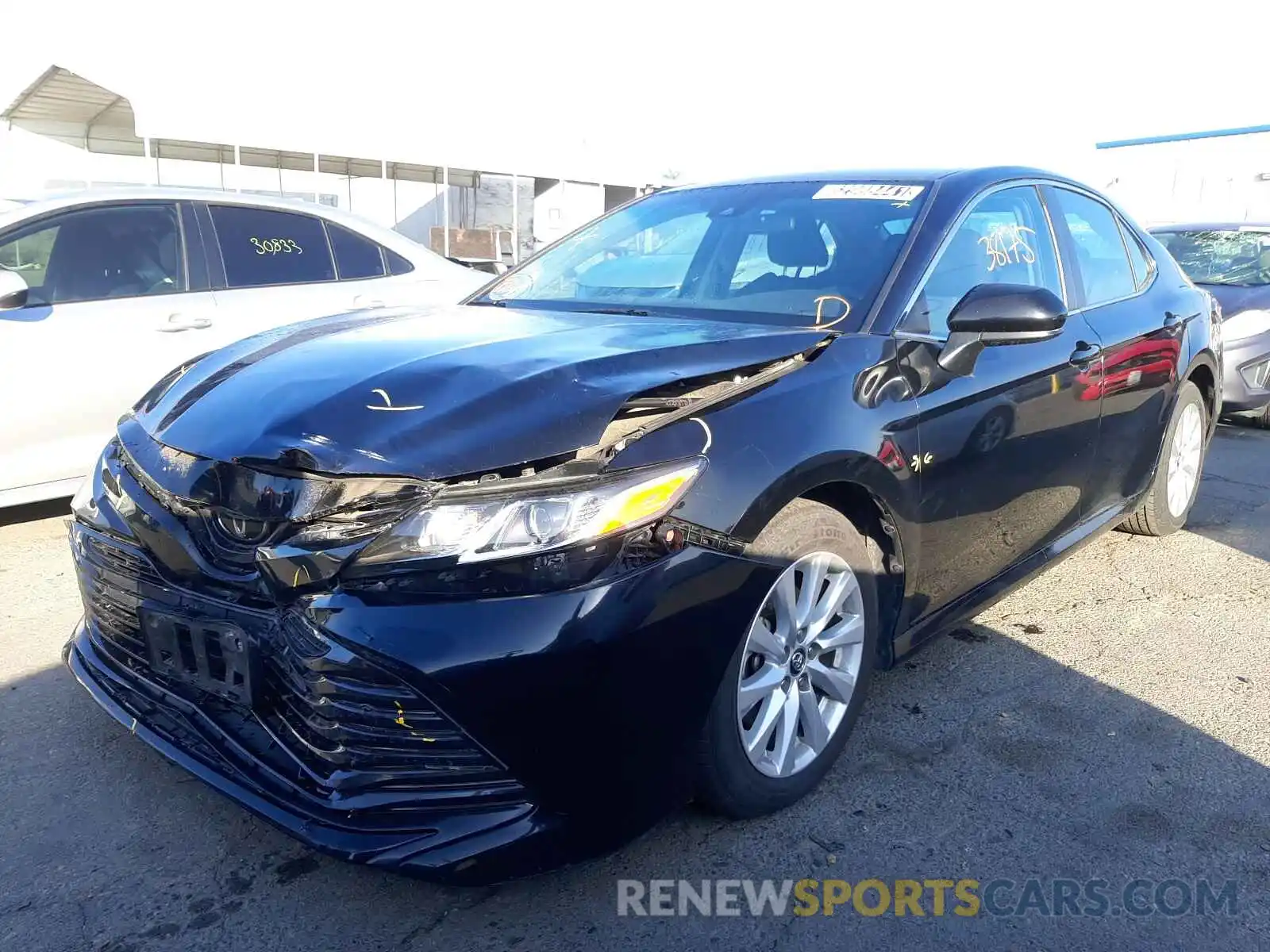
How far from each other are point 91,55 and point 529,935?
17.1 m

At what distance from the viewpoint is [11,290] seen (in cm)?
424

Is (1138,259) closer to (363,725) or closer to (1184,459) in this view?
(1184,459)

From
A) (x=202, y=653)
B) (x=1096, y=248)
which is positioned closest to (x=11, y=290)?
(x=202, y=653)

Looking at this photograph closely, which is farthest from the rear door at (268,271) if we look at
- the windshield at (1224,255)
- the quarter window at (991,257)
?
the windshield at (1224,255)

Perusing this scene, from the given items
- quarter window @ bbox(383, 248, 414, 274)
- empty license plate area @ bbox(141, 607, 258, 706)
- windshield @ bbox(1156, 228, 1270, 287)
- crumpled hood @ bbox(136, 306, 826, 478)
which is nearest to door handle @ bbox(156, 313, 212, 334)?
quarter window @ bbox(383, 248, 414, 274)

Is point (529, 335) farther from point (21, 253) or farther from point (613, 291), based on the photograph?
point (21, 253)

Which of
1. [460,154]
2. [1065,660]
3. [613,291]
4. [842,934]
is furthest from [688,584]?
[460,154]

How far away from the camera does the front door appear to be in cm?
275

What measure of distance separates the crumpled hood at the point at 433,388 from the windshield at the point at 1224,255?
23.0ft

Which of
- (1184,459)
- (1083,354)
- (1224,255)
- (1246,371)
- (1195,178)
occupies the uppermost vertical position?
(1083,354)

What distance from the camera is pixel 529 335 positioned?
2.58 metres

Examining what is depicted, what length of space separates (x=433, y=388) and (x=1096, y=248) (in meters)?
2.90

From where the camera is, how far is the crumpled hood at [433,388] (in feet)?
6.43

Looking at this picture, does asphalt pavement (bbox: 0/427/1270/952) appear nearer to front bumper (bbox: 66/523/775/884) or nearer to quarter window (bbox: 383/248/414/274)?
front bumper (bbox: 66/523/775/884)
